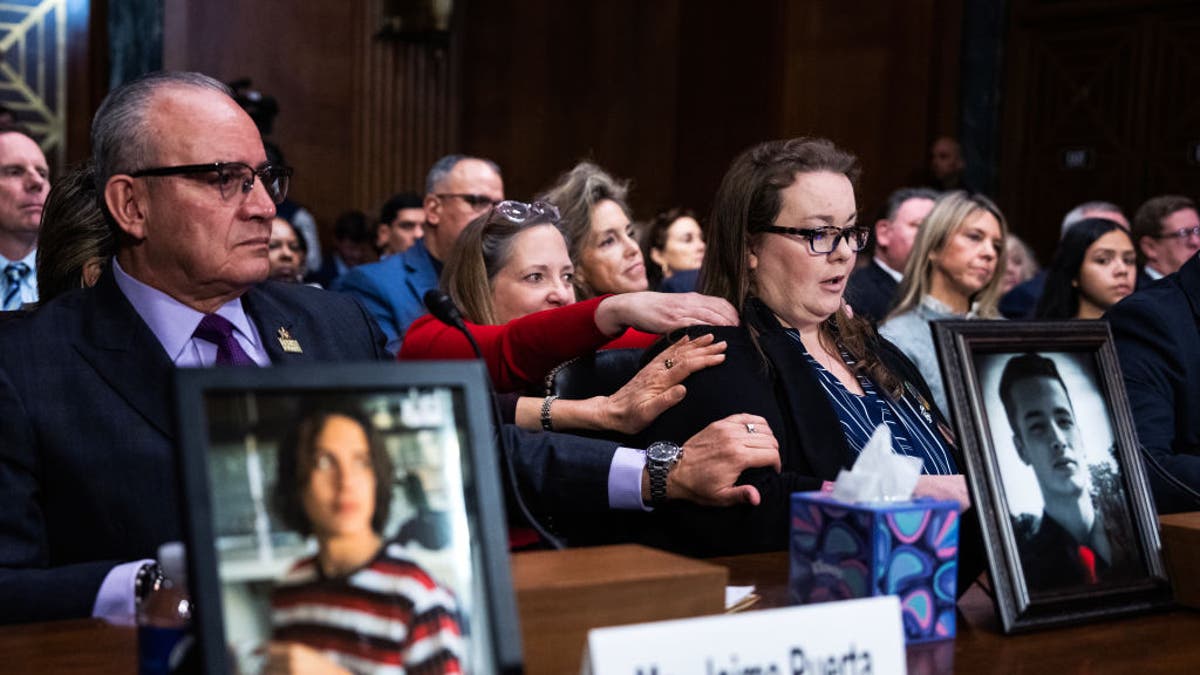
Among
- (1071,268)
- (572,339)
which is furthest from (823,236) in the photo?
(1071,268)

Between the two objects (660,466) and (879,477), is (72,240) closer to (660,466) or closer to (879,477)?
(660,466)

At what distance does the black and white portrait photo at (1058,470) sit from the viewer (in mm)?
1485

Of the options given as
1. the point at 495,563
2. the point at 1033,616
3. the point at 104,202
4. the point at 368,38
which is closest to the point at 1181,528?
the point at 1033,616

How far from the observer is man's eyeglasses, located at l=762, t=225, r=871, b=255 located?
2.51 meters

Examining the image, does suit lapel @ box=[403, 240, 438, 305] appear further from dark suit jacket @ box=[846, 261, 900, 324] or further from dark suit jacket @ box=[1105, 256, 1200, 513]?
dark suit jacket @ box=[1105, 256, 1200, 513]

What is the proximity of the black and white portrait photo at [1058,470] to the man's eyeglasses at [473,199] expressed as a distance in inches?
159

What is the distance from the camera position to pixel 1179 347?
2852 millimetres

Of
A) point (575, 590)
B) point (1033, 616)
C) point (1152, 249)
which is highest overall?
point (1152, 249)

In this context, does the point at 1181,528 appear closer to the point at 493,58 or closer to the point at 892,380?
the point at 892,380

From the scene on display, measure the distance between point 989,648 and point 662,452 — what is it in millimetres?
858

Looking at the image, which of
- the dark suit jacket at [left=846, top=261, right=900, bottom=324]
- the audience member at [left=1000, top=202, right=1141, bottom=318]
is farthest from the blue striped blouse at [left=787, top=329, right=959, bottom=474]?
the audience member at [left=1000, top=202, right=1141, bottom=318]

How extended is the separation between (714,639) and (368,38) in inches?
303

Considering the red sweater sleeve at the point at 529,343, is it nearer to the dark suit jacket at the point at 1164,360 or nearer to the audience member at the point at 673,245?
the dark suit jacket at the point at 1164,360

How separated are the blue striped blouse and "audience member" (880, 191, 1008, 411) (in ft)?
8.26
